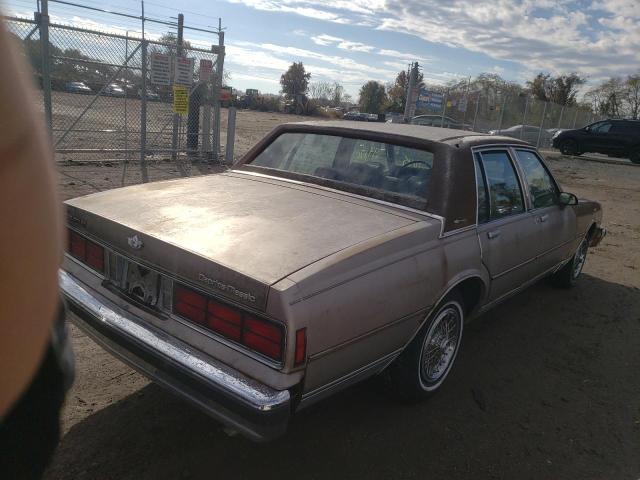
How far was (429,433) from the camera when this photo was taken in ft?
9.86

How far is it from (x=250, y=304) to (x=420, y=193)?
1556 millimetres

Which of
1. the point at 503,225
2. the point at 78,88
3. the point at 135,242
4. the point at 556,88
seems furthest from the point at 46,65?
the point at 556,88

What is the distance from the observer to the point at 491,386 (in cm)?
358

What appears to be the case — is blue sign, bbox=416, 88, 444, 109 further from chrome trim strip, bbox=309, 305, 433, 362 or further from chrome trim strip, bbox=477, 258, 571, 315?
chrome trim strip, bbox=309, 305, 433, 362

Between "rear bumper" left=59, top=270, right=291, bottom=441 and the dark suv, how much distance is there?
2468 cm

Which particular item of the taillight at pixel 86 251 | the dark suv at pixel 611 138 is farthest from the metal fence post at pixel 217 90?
the dark suv at pixel 611 138

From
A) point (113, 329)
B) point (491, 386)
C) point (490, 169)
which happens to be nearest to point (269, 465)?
point (113, 329)

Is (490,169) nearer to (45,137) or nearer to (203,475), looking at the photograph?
(203,475)

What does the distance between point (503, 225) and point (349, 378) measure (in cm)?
186

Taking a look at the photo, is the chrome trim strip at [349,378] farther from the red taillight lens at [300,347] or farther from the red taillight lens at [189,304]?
the red taillight lens at [189,304]

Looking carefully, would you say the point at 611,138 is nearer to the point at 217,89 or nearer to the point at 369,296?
the point at 217,89

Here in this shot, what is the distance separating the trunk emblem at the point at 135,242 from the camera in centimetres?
256

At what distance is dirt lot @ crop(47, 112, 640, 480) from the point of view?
2.63 m

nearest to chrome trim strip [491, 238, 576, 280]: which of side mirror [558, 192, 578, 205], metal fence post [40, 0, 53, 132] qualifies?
side mirror [558, 192, 578, 205]
